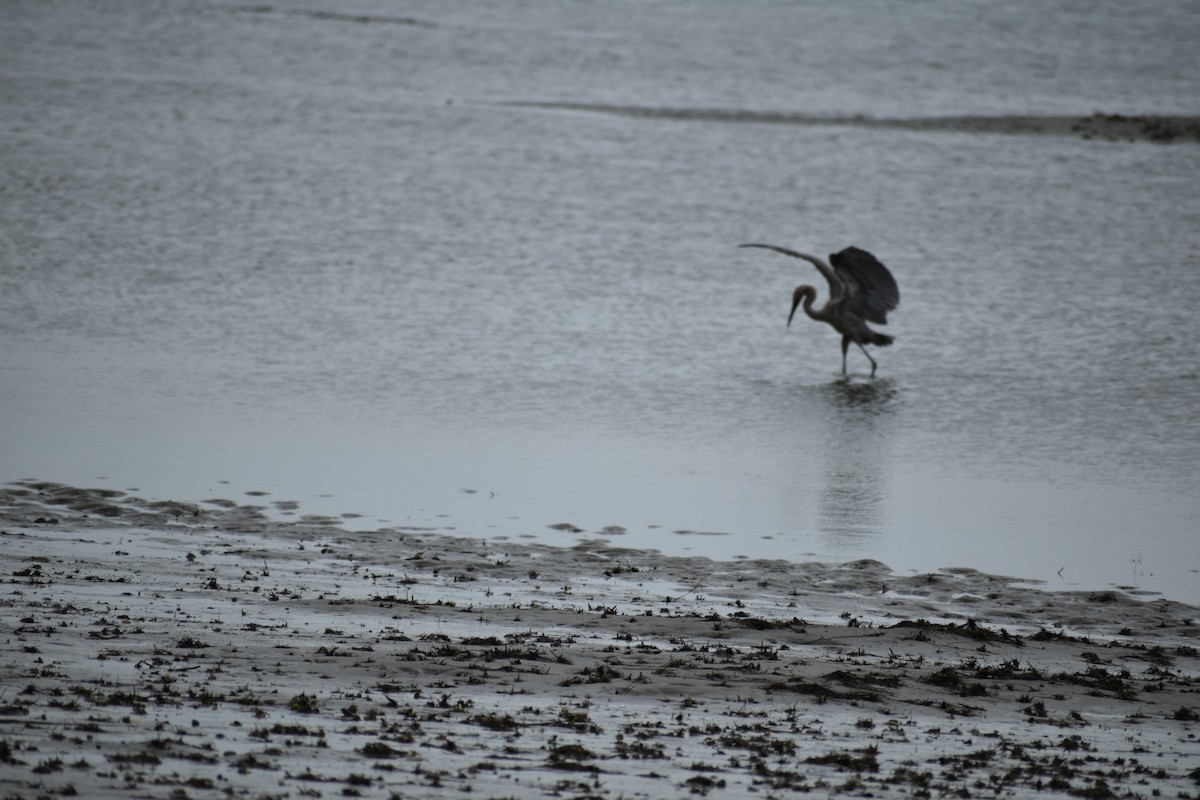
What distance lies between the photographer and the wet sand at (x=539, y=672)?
4.91 m

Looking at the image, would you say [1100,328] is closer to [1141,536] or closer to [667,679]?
[1141,536]

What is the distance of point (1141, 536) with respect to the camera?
29.5 feet

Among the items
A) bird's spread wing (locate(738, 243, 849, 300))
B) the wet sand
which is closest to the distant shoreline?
bird's spread wing (locate(738, 243, 849, 300))

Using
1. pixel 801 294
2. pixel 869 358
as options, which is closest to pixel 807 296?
pixel 801 294

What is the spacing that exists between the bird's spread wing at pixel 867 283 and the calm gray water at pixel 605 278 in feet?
1.71

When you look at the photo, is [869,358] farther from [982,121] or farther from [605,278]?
[982,121]

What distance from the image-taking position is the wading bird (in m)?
14.2

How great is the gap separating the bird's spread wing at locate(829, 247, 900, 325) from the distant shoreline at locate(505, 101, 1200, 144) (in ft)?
37.5

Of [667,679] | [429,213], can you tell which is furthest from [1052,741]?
[429,213]

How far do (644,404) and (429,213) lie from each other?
8.28 m

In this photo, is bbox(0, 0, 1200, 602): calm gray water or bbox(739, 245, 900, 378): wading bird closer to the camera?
bbox(0, 0, 1200, 602): calm gray water

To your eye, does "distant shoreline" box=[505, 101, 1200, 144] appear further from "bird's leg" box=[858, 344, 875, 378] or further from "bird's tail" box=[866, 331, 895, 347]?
"bird's tail" box=[866, 331, 895, 347]

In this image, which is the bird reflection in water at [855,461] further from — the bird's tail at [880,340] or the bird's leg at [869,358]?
the bird's tail at [880,340]

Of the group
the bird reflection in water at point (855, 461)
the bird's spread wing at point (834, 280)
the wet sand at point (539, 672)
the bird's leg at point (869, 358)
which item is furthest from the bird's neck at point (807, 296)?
the wet sand at point (539, 672)
